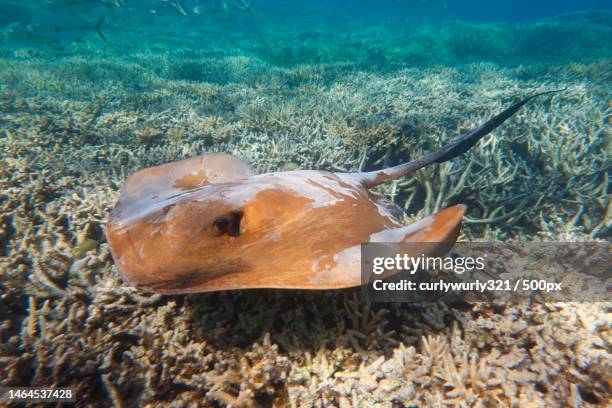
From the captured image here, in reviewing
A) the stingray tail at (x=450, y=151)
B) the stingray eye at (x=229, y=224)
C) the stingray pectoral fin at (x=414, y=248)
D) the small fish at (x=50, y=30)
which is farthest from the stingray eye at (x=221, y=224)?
the small fish at (x=50, y=30)

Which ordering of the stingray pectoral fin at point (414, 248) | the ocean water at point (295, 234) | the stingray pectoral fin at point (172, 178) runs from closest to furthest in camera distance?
1. the stingray pectoral fin at point (414, 248)
2. the ocean water at point (295, 234)
3. the stingray pectoral fin at point (172, 178)

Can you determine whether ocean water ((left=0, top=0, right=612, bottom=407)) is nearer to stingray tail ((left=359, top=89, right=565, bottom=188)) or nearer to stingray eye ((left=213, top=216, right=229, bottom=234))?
stingray eye ((left=213, top=216, right=229, bottom=234))

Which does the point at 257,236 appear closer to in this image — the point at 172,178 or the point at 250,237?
the point at 250,237

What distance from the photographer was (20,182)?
3818 millimetres

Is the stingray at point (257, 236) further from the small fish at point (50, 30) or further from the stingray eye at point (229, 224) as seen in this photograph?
the small fish at point (50, 30)

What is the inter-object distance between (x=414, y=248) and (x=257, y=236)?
2.74 feet

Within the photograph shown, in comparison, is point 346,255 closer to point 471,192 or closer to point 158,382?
point 158,382

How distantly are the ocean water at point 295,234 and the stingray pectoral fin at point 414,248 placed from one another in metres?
0.15

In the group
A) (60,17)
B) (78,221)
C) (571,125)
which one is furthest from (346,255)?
(60,17)

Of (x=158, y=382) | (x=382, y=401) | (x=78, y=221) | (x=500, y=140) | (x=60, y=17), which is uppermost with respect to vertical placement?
(x=60, y=17)

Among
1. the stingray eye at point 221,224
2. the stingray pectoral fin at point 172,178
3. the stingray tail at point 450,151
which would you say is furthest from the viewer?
the stingray tail at point 450,151

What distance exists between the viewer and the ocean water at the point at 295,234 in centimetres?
179

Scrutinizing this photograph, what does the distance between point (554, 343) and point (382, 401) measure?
1.26 m

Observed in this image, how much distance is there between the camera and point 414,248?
1.52 meters
